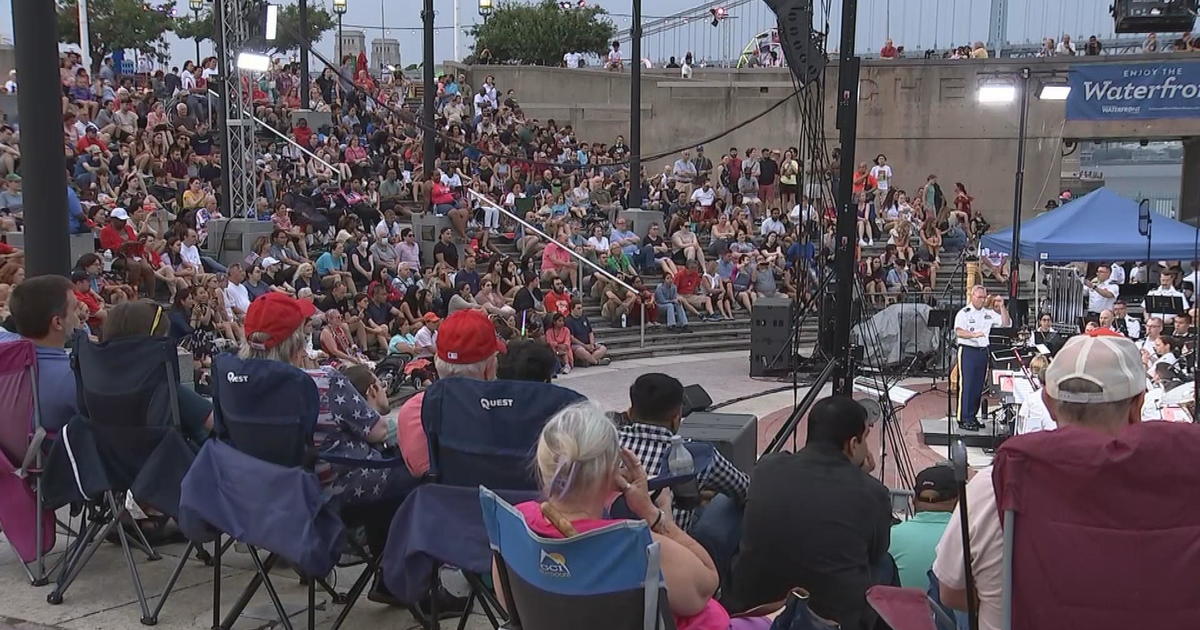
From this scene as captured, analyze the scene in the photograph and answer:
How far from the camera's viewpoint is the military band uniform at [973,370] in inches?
461

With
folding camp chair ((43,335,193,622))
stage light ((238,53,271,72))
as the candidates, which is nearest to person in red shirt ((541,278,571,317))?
stage light ((238,53,271,72))

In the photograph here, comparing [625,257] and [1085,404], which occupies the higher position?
Answer: [1085,404]

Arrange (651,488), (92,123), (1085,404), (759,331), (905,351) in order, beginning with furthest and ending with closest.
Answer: (92,123)
(905,351)
(759,331)
(651,488)
(1085,404)

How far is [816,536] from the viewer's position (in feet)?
12.0

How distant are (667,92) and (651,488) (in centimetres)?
2755

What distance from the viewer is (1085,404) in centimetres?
267

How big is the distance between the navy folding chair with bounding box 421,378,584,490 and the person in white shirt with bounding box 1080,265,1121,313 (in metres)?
15.6

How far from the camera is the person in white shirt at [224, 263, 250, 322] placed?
12266mm

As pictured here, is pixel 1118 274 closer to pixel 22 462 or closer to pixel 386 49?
pixel 22 462

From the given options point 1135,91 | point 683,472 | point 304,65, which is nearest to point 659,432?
point 683,472

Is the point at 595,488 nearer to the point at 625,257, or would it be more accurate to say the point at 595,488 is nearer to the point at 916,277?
the point at 625,257

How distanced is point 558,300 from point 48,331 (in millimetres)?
11019

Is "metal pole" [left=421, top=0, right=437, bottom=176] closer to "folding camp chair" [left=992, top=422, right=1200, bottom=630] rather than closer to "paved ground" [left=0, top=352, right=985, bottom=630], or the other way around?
"paved ground" [left=0, top=352, right=985, bottom=630]

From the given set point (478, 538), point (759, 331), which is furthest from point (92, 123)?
point (478, 538)
